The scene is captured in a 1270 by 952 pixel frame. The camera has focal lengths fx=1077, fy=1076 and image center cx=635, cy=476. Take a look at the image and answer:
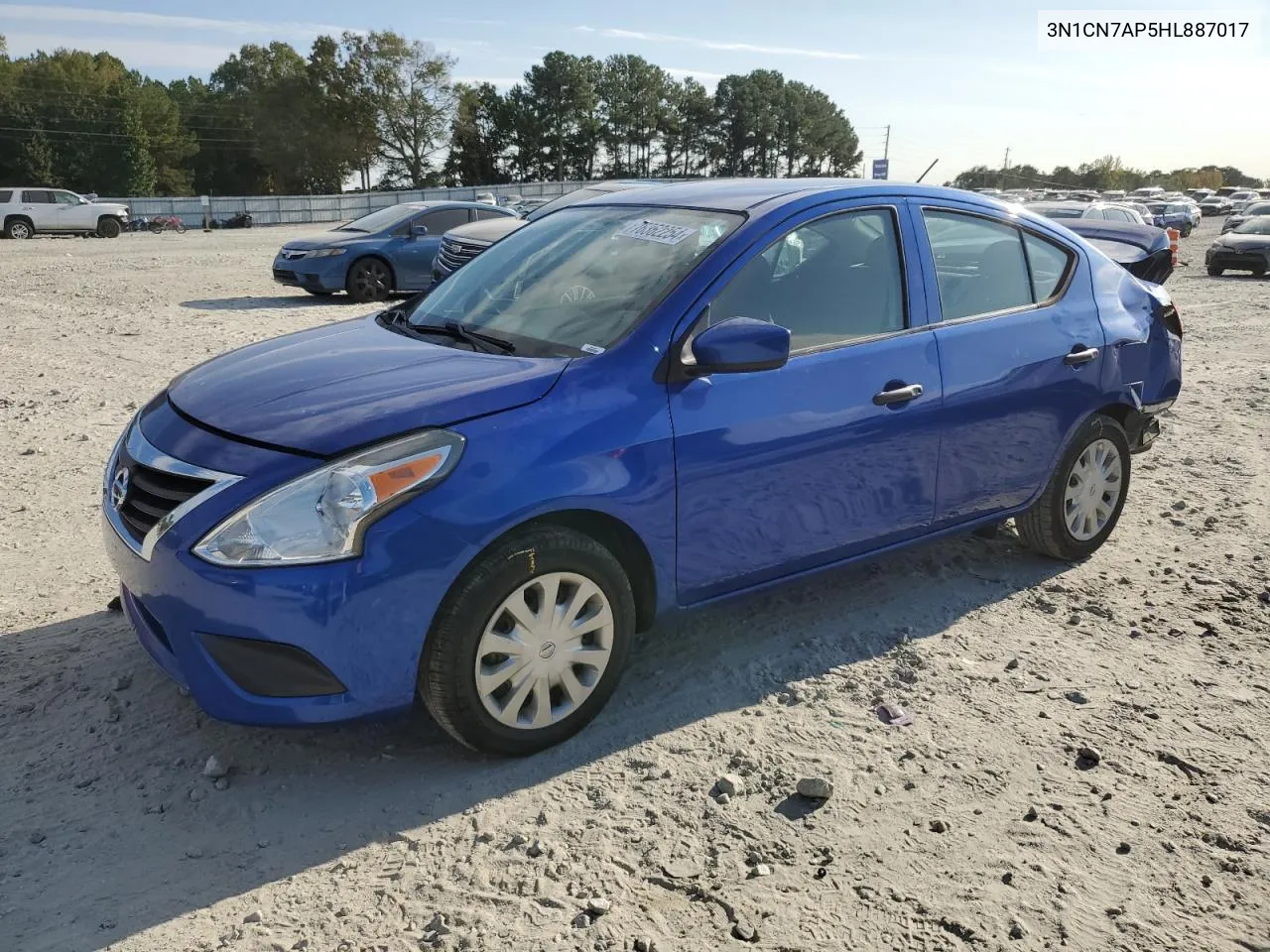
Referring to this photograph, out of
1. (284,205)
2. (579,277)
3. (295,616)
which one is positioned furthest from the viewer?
(284,205)

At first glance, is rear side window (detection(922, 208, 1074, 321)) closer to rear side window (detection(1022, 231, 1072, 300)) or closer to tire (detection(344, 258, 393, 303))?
rear side window (detection(1022, 231, 1072, 300))

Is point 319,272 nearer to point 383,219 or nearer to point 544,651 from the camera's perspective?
point 383,219

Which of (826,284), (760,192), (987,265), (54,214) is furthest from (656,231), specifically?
(54,214)

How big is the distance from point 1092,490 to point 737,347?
2.56 metres

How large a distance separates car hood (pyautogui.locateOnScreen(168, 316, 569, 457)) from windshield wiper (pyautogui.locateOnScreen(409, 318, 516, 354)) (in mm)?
71

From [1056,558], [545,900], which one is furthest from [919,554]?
[545,900]

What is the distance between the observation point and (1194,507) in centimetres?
611

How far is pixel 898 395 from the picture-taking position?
407 cm

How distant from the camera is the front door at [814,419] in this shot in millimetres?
3619

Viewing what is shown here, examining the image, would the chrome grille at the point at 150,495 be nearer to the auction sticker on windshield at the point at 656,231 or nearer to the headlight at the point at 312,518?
the headlight at the point at 312,518

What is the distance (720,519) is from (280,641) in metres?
1.49

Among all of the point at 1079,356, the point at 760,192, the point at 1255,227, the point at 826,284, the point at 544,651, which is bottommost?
the point at 544,651

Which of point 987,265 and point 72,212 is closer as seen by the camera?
point 987,265

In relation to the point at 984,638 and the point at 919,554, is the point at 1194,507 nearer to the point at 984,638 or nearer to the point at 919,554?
the point at 919,554
